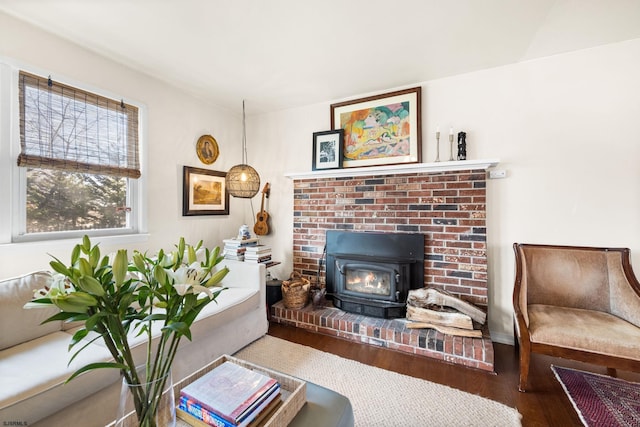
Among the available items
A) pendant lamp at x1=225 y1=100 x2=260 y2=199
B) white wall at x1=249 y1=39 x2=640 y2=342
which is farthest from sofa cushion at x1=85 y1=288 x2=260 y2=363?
white wall at x1=249 y1=39 x2=640 y2=342

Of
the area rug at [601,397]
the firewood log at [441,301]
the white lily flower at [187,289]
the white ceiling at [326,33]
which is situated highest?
the white ceiling at [326,33]

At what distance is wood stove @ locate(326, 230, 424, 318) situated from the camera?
250 cm

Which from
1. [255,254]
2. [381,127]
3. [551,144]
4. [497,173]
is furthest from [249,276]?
[551,144]

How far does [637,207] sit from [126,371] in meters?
3.20

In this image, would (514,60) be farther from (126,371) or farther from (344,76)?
(126,371)

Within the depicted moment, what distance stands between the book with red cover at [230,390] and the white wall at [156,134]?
1698 millimetres

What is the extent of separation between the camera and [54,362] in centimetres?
126

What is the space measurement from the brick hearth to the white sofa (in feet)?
2.43

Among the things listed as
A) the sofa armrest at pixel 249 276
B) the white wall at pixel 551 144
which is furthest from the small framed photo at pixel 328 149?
the sofa armrest at pixel 249 276

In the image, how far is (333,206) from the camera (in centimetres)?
294

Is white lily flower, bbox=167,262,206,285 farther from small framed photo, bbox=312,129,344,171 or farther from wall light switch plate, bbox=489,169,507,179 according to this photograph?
wall light switch plate, bbox=489,169,507,179

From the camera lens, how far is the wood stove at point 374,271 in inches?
98.6

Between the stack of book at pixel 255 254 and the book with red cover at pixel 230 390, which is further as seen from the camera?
the stack of book at pixel 255 254

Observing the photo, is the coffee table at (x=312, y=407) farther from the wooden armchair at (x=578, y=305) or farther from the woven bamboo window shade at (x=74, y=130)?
the woven bamboo window shade at (x=74, y=130)
